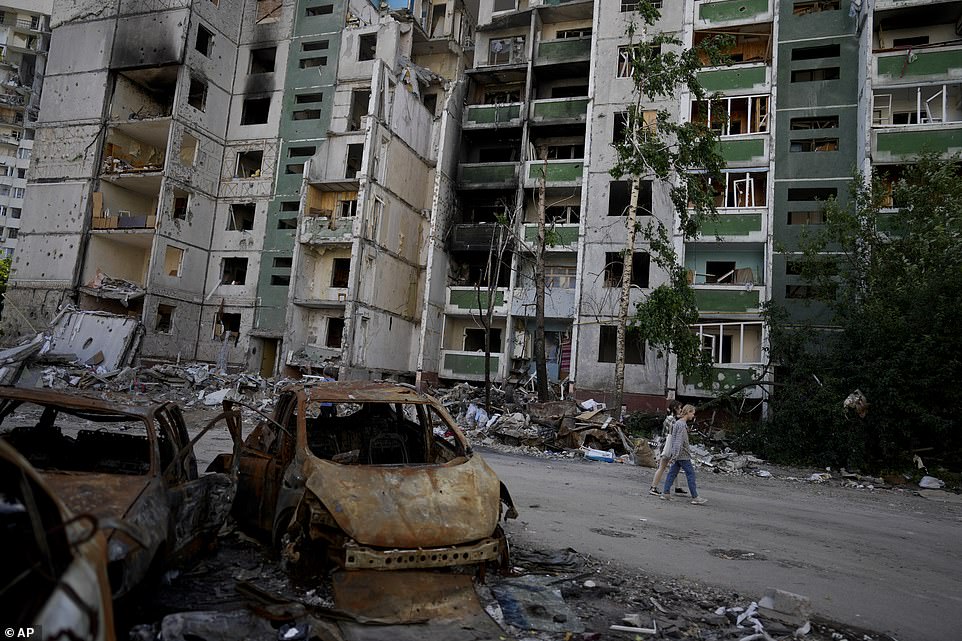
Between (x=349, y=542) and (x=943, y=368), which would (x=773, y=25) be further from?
(x=349, y=542)

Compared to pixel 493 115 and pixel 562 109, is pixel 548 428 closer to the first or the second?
pixel 562 109

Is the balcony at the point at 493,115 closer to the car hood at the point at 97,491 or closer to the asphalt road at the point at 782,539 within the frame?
the asphalt road at the point at 782,539

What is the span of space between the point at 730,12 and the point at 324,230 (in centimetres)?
2040

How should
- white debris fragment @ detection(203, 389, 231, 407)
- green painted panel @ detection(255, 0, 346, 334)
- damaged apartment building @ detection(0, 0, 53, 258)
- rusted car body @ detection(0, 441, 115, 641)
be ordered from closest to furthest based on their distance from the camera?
rusted car body @ detection(0, 441, 115, 641), white debris fragment @ detection(203, 389, 231, 407), green painted panel @ detection(255, 0, 346, 334), damaged apartment building @ detection(0, 0, 53, 258)

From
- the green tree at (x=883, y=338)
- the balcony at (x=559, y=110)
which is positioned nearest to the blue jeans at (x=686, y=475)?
the green tree at (x=883, y=338)

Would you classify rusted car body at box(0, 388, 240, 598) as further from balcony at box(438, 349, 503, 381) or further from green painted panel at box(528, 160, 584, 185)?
green painted panel at box(528, 160, 584, 185)

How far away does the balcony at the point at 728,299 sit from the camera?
22.0m

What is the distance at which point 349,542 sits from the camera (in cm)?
393

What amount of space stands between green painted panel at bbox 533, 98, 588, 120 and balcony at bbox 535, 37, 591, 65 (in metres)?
2.19

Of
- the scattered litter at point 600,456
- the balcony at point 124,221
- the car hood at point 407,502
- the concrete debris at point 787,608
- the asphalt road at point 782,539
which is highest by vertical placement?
the balcony at point 124,221

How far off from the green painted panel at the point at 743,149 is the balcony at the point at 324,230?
16.7 m

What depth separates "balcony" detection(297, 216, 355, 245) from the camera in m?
27.8

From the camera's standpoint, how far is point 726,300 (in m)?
22.3

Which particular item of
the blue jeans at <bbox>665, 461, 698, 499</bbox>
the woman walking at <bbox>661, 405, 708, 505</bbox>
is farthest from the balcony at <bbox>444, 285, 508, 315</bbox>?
the woman walking at <bbox>661, 405, 708, 505</bbox>
